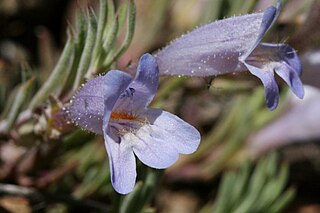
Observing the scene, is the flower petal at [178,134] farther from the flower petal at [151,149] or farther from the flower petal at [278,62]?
the flower petal at [278,62]

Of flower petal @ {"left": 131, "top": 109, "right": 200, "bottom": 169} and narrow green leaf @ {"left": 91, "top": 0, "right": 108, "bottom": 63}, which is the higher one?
narrow green leaf @ {"left": 91, "top": 0, "right": 108, "bottom": 63}

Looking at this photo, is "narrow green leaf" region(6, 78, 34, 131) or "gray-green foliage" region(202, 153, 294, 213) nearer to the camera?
"narrow green leaf" region(6, 78, 34, 131)

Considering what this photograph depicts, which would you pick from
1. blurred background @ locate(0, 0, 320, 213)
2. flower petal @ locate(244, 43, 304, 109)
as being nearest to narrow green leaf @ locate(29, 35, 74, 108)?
blurred background @ locate(0, 0, 320, 213)

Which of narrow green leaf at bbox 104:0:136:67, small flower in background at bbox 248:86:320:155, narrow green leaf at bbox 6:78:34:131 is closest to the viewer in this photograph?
narrow green leaf at bbox 104:0:136:67

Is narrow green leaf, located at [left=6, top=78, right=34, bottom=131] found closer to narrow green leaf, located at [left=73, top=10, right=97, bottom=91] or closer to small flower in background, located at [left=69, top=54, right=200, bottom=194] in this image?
narrow green leaf, located at [left=73, top=10, right=97, bottom=91]

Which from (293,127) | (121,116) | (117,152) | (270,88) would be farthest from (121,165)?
(293,127)

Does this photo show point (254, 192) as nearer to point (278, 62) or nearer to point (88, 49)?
point (278, 62)

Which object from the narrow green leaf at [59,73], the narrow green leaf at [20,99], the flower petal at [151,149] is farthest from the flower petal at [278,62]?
the narrow green leaf at [20,99]
